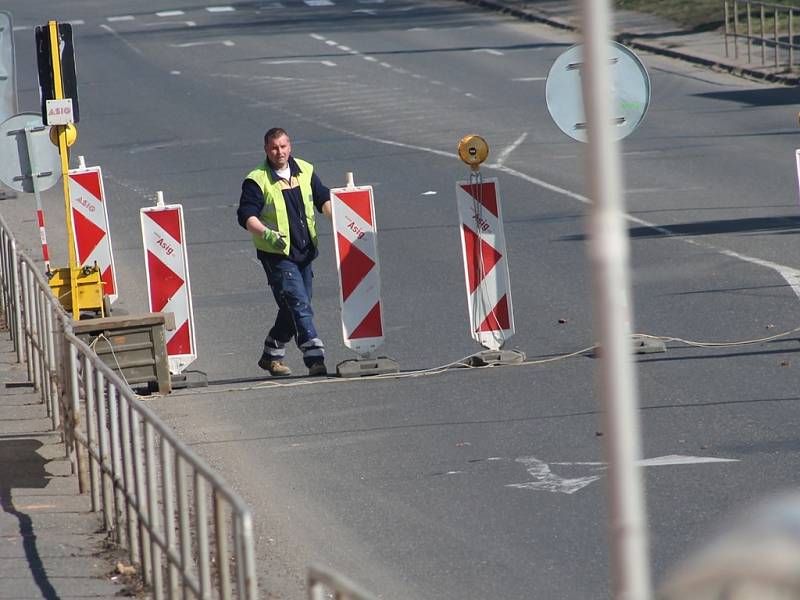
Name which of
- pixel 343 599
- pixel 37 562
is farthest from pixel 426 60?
pixel 343 599

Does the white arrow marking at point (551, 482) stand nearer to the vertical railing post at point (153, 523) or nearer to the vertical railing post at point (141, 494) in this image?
the vertical railing post at point (141, 494)

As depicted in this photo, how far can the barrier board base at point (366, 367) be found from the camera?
11.7 metres

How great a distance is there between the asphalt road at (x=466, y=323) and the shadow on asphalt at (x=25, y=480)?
998mm

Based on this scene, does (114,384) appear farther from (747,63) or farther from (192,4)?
(192,4)

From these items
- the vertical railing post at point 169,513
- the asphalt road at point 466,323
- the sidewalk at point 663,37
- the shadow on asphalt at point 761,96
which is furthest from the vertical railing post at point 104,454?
the sidewalk at point 663,37

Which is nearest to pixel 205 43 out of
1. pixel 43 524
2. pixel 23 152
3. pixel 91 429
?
pixel 23 152

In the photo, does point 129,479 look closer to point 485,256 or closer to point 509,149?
point 485,256

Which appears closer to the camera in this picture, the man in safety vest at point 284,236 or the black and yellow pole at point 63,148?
the black and yellow pole at point 63,148

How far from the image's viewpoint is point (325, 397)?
1116 centimetres

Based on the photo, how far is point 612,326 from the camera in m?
3.07

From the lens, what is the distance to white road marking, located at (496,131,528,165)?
22.4 meters

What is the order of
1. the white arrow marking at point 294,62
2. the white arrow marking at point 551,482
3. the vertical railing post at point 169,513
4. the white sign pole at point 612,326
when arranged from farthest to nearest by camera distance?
the white arrow marking at point 294,62 → the white arrow marking at point 551,482 → the vertical railing post at point 169,513 → the white sign pole at point 612,326

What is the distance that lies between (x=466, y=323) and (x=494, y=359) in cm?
158

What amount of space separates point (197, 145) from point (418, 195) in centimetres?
706
